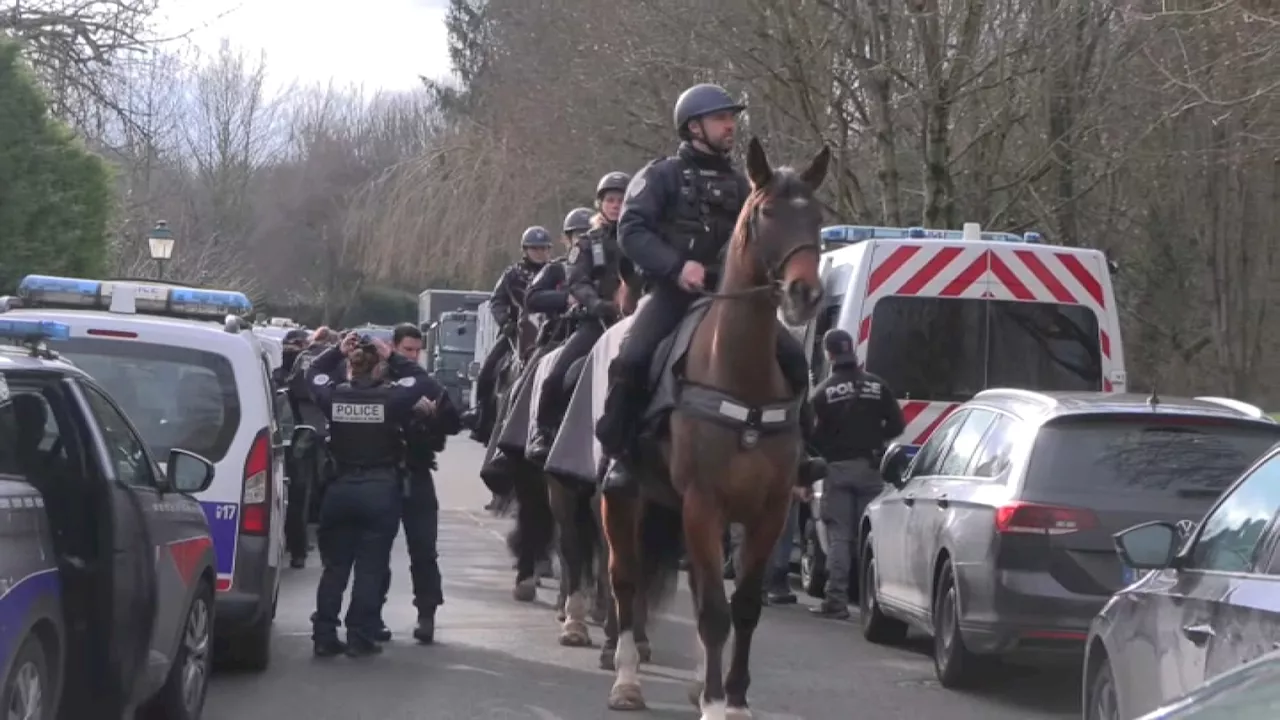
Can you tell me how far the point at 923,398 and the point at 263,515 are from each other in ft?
19.4

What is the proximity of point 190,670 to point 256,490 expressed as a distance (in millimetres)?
1615

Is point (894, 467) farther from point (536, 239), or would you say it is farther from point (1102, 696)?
point (1102, 696)

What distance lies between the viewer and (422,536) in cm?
1242

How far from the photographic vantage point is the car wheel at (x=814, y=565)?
1539 centimetres

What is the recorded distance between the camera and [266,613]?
1048 centimetres

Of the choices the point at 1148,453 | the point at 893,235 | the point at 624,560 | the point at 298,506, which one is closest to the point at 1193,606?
the point at 1148,453

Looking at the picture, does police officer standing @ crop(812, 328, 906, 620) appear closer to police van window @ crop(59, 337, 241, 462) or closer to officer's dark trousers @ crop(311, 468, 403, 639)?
officer's dark trousers @ crop(311, 468, 403, 639)

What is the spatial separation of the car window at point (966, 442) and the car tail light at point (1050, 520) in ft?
4.08

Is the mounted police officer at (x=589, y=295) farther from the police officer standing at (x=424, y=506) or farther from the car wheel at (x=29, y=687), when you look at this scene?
the car wheel at (x=29, y=687)

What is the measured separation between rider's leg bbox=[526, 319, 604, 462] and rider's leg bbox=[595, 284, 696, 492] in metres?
2.34

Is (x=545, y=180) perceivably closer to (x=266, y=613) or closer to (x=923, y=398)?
(x=923, y=398)

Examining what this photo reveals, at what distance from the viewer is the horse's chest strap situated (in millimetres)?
8719

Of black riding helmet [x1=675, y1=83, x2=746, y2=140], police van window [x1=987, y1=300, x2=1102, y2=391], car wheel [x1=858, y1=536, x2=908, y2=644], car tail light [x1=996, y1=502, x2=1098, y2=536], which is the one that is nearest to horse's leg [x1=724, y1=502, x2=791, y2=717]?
car tail light [x1=996, y1=502, x2=1098, y2=536]

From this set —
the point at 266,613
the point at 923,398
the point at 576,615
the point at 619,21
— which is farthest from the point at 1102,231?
the point at 266,613
